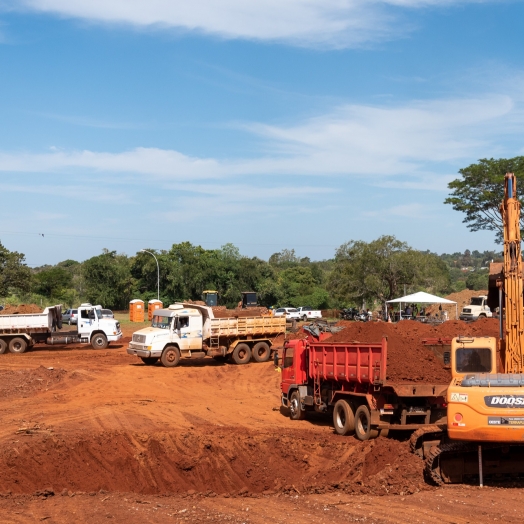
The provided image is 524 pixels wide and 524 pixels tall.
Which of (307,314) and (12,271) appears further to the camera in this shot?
(307,314)

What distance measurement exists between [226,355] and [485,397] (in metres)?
22.0

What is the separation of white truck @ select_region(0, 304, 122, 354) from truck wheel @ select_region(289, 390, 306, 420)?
21461 millimetres

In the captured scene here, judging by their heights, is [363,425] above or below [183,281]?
below

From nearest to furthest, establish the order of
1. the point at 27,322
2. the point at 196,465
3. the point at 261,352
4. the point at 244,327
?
the point at 196,465
the point at 244,327
the point at 261,352
the point at 27,322

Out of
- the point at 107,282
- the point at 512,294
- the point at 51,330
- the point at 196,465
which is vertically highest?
the point at 107,282

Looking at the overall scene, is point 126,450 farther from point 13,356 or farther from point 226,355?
point 13,356

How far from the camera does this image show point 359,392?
1569 cm

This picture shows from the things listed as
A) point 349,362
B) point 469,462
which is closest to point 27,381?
point 349,362

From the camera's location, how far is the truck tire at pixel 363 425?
15039 millimetres

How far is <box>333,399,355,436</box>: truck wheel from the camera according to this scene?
15938 millimetres

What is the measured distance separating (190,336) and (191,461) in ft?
53.3

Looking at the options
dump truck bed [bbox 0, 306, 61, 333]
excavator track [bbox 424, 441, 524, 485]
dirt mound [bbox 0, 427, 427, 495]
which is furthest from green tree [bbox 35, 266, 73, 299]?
excavator track [bbox 424, 441, 524, 485]

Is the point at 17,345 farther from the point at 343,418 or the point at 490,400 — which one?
the point at 490,400

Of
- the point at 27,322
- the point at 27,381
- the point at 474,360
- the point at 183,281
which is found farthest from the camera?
the point at 183,281
